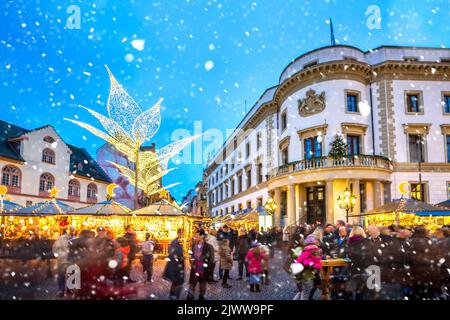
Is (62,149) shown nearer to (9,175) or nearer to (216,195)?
(9,175)

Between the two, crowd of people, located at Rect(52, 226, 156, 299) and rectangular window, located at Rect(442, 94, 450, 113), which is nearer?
crowd of people, located at Rect(52, 226, 156, 299)

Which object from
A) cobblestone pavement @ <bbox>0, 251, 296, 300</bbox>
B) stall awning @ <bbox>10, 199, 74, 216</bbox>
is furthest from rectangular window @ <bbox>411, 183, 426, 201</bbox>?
stall awning @ <bbox>10, 199, 74, 216</bbox>

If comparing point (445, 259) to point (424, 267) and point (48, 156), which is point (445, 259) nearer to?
point (424, 267)

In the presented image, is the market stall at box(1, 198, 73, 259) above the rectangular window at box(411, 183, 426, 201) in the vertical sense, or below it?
below

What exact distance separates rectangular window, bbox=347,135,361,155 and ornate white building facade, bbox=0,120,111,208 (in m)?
30.3

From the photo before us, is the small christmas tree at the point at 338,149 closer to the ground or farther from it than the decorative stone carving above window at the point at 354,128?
closer to the ground

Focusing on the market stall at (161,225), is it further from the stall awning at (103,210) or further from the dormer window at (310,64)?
the dormer window at (310,64)

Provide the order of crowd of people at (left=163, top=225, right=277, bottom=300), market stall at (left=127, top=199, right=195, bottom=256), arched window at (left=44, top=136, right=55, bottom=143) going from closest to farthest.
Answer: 1. crowd of people at (left=163, top=225, right=277, bottom=300)
2. market stall at (left=127, top=199, right=195, bottom=256)
3. arched window at (left=44, top=136, right=55, bottom=143)

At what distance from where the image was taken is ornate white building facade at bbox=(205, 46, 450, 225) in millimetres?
24516

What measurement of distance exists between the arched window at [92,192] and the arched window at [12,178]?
11920 millimetres

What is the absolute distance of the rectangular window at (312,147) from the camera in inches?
1034

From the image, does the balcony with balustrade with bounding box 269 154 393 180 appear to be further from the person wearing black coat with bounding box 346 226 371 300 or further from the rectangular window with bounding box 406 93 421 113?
the person wearing black coat with bounding box 346 226 371 300

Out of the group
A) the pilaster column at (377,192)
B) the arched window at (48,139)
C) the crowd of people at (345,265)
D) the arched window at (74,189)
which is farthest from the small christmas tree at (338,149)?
the arched window at (74,189)

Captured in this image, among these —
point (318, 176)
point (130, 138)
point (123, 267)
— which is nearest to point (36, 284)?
point (123, 267)
